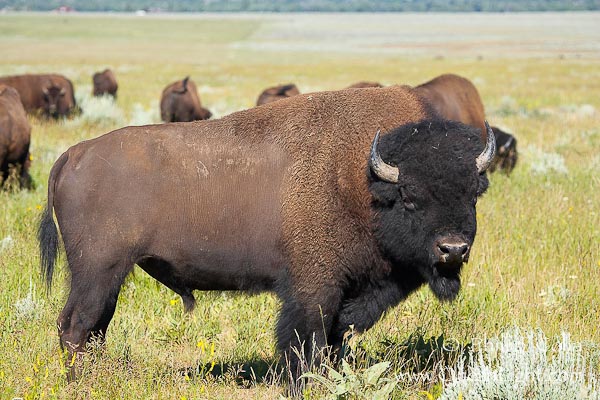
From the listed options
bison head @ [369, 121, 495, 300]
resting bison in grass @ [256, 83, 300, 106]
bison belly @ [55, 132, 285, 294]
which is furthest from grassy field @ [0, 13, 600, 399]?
resting bison in grass @ [256, 83, 300, 106]

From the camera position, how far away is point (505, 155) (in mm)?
13625

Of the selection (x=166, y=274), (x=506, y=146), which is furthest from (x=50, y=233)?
(x=506, y=146)

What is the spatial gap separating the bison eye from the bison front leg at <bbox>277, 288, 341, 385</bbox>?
2.31 feet

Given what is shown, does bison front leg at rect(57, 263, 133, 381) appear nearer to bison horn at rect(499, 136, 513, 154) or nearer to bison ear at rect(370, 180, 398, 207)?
bison ear at rect(370, 180, 398, 207)

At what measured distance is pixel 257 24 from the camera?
7466 inches

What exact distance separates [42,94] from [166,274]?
1791 cm

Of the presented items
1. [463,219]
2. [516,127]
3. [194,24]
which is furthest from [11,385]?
[194,24]

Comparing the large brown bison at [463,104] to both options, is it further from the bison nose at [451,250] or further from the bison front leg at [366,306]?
the bison nose at [451,250]

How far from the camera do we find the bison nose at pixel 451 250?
4.46 metres

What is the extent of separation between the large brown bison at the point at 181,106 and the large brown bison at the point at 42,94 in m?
3.09

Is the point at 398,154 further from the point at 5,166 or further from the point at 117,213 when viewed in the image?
the point at 5,166

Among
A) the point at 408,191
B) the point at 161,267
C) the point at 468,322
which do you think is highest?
the point at 408,191

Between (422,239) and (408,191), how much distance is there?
0.31 metres

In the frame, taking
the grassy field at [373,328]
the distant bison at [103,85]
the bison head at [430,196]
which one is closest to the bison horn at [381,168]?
the bison head at [430,196]
